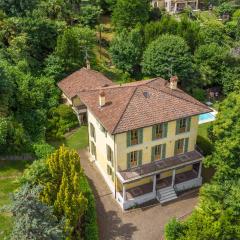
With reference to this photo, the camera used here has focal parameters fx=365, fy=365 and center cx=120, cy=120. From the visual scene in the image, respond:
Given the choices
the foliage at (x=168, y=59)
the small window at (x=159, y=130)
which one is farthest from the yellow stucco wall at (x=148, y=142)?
the foliage at (x=168, y=59)

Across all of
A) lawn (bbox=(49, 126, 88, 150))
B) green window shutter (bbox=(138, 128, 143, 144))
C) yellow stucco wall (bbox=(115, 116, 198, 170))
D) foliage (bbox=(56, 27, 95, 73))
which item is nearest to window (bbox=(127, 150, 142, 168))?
yellow stucco wall (bbox=(115, 116, 198, 170))

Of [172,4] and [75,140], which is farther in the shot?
[172,4]

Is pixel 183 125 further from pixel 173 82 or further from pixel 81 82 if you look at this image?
pixel 81 82

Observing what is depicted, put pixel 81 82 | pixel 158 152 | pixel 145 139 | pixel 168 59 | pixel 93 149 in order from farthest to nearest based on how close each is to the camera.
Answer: pixel 168 59 < pixel 81 82 < pixel 93 149 < pixel 158 152 < pixel 145 139

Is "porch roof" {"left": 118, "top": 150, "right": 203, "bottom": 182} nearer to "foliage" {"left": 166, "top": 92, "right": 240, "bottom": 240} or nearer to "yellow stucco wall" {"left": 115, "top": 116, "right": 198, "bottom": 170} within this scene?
"yellow stucco wall" {"left": 115, "top": 116, "right": 198, "bottom": 170}

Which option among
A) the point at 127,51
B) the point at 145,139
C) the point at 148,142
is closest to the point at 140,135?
the point at 145,139

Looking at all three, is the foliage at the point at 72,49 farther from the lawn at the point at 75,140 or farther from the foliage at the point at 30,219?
the foliage at the point at 30,219

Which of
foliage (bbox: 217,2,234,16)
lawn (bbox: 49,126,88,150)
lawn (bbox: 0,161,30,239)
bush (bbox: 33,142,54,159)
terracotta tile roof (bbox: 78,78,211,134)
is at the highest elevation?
terracotta tile roof (bbox: 78,78,211,134)
